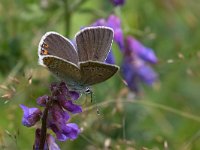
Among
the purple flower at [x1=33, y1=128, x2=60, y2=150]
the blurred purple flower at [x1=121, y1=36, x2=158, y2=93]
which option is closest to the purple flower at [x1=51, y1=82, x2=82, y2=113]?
the purple flower at [x1=33, y1=128, x2=60, y2=150]

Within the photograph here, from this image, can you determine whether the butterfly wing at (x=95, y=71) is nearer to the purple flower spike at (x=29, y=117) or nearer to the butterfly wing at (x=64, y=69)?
the butterfly wing at (x=64, y=69)

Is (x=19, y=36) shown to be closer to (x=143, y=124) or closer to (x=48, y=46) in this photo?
(x=143, y=124)

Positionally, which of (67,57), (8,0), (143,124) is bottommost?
(143,124)

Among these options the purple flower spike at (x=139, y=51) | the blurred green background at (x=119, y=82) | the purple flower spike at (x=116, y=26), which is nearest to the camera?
the blurred green background at (x=119, y=82)

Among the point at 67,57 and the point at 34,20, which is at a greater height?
the point at 67,57

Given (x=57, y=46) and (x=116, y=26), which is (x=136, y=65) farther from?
(x=57, y=46)

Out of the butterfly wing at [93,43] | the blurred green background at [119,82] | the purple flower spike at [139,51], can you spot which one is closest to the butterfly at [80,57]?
the butterfly wing at [93,43]

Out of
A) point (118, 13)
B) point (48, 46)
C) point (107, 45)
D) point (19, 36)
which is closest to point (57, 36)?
point (48, 46)
